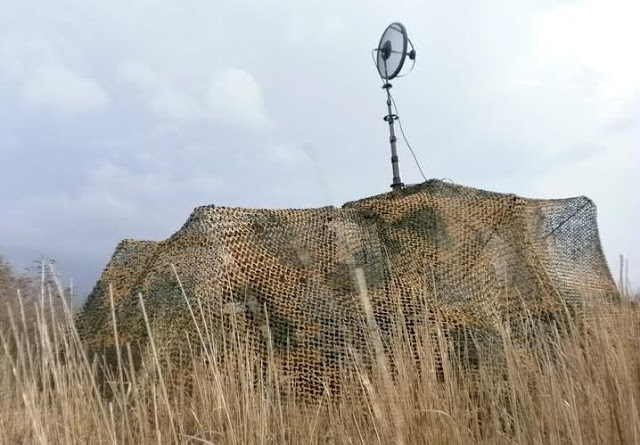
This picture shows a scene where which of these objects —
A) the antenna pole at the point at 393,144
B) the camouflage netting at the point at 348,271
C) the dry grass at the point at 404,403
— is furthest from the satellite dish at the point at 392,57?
the dry grass at the point at 404,403

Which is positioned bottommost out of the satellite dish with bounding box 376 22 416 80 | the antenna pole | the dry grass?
the dry grass

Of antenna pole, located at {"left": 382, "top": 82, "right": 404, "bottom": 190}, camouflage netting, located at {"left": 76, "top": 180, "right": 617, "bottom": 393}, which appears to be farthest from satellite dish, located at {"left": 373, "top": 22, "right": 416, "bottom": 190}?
camouflage netting, located at {"left": 76, "top": 180, "right": 617, "bottom": 393}

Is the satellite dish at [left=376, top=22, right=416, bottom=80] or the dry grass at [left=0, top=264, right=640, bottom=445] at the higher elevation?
the satellite dish at [left=376, top=22, right=416, bottom=80]

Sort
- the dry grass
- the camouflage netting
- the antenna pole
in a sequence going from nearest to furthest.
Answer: the dry grass → the camouflage netting → the antenna pole

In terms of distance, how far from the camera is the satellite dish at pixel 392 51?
17.2 ft

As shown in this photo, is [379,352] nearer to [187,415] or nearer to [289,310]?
Result: [187,415]

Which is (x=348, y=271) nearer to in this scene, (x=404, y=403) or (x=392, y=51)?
(x=404, y=403)

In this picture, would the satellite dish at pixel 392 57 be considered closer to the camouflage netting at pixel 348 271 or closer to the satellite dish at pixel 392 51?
the satellite dish at pixel 392 51

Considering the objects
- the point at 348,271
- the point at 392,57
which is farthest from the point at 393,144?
the point at 348,271

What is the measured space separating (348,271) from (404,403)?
136cm

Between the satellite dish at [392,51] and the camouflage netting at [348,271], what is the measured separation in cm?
173

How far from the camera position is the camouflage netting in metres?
3.04

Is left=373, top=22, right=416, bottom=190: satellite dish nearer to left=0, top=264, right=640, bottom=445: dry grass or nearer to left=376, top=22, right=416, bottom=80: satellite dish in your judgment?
left=376, top=22, right=416, bottom=80: satellite dish

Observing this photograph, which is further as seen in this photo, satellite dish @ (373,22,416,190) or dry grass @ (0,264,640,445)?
satellite dish @ (373,22,416,190)
